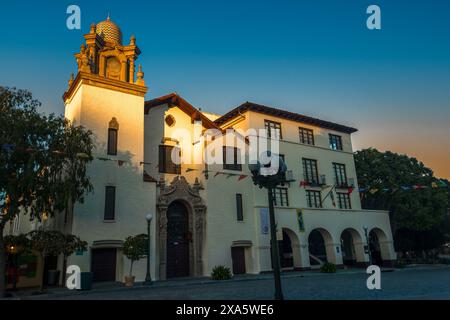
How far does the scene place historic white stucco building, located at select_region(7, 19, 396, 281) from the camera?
23906 mm

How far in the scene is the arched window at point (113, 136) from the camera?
25.1 meters

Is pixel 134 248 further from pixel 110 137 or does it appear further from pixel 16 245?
pixel 110 137

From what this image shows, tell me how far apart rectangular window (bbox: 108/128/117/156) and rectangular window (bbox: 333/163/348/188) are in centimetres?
2393

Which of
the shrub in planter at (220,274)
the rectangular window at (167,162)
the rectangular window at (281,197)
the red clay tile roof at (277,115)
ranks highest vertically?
the red clay tile roof at (277,115)

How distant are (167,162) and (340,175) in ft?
67.3

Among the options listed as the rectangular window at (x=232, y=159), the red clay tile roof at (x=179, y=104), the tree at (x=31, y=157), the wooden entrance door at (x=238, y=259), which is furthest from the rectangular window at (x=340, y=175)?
the tree at (x=31, y=157)

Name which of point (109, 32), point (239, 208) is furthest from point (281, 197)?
point (109, 32)

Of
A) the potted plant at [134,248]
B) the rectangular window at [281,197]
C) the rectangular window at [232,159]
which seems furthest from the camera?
the rectangular window at [281,197]

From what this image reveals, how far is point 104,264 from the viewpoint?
75.8 feet

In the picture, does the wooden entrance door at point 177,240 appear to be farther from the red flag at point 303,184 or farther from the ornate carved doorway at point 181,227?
the red flag at point 303,184

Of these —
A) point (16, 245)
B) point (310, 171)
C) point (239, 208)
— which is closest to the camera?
point (16, 245)

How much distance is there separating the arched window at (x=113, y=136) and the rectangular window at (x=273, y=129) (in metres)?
15.2
